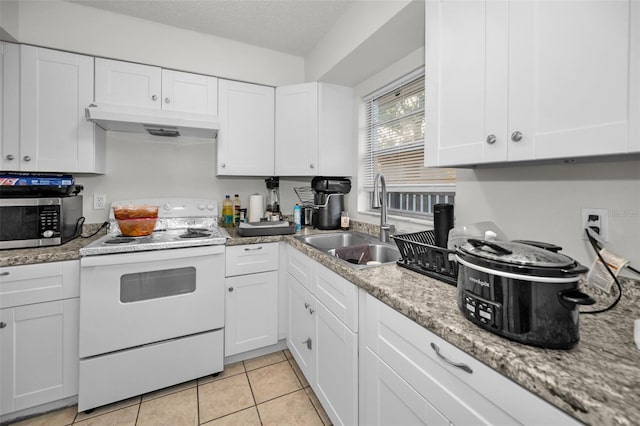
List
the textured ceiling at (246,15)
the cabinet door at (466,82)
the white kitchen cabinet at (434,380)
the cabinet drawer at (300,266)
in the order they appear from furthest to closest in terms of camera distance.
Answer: the textured ceiling at (246,15) < the cabinet drawer at (300,266) < the cabinet door at (466,82) < the white kitchen cabinet at (434,380)

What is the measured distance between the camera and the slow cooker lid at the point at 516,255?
61 cm

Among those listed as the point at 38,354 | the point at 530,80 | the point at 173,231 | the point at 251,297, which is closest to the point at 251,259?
the point at 251,297

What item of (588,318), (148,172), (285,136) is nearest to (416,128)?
(285,136)

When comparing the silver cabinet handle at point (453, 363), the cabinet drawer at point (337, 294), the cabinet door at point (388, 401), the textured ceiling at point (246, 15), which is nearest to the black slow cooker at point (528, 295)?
the silver cabinet handle at point (453, 363)

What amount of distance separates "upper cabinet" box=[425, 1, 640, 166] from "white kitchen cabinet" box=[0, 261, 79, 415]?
2038 mm

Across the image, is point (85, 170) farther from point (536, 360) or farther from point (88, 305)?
point (536, 360)

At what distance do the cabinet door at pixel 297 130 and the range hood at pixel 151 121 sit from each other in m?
0.55

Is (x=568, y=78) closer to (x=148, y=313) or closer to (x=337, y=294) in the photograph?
(x=337, y=294)

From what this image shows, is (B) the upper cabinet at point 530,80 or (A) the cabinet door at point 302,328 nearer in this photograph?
(B) the upper cabinet at point 530,80

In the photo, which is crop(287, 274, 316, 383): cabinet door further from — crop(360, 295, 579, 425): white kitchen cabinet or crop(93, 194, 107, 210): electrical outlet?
crop(93, 194, 107, 210): electrical outlet

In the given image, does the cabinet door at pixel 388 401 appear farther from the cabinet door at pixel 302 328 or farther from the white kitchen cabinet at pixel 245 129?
the white kitchen cabinet at pixel 245 129

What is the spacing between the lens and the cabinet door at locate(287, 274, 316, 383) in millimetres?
1588

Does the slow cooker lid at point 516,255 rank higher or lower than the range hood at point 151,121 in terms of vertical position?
lower

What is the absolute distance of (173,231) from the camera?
6.93 feet
